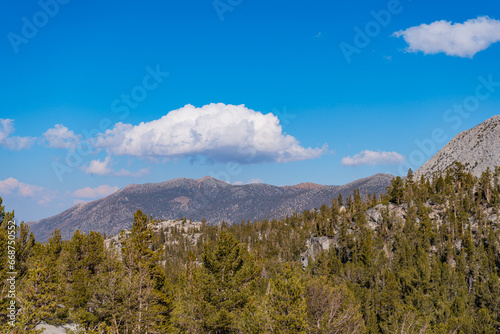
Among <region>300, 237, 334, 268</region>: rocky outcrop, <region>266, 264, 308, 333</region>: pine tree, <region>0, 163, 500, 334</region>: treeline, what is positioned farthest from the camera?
<region>300, 237, 334, 268</region>: rocky outcrop

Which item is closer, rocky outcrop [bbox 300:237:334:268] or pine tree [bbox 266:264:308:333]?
pine tree [bbox 266:264:308:333]

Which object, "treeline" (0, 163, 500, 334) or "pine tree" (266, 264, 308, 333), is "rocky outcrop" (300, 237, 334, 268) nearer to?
"treeline" (0, 163, 500, 334)

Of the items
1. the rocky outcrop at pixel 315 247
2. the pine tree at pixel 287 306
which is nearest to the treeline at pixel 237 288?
the pine tree at pixel 287 306

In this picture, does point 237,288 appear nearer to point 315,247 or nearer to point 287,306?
point 287,306

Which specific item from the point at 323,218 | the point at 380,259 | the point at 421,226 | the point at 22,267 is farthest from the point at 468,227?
the point at 22,267

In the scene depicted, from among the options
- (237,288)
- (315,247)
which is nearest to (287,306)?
(237,288)

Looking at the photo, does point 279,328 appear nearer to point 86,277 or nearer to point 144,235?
point 144,235

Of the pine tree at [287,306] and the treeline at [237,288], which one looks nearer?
the pine tree at [287,306]

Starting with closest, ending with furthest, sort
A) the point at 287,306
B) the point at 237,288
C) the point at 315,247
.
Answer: the point at 287,306
the point at 237,288
the point at 315,247

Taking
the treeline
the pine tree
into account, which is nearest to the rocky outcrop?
the treeline

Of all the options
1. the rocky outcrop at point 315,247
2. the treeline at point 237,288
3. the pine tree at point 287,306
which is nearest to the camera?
the pine tree at point 287,306

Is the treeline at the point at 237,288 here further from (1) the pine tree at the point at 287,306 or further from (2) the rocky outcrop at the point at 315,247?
(2) the rocky outcrop at the point at 315,247

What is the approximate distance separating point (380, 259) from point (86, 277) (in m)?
83.9

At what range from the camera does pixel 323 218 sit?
163625 millimetres
